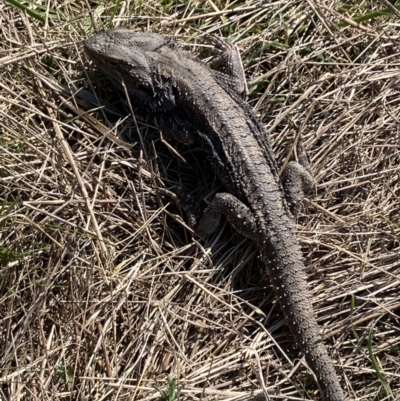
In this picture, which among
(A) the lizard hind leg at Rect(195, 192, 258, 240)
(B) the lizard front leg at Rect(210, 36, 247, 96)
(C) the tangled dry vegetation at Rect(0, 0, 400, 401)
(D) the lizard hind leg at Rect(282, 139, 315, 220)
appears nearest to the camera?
(C) the tangled dry vegetation at Rect(0, 0, 400, 401)

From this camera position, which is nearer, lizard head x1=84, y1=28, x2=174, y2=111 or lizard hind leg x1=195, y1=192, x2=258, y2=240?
lizard hind leg x1=195, y1=192, x2=258, y2=240

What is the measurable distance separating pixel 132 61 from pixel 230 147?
0.93 meters

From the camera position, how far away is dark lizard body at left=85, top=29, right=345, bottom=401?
4.33 metres

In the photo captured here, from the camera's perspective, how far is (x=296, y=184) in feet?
15.0

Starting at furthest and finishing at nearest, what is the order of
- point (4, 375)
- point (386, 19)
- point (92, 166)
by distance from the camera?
point (386, 19) → point (92, 166) → point (4, 375)

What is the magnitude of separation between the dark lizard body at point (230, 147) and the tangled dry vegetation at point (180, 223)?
17 cm

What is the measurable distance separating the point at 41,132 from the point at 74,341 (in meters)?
1.43

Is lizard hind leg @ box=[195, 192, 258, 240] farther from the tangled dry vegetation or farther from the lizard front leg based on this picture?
the lizard front leg

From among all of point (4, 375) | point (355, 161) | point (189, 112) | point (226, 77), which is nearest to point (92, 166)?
point (189, 112)

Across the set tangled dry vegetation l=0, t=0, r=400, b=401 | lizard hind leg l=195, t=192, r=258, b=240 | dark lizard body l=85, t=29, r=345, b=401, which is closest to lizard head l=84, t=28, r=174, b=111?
dark lizard body l=85, t=29, r=345, b=401

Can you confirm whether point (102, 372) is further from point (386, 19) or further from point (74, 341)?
point (386, 19)

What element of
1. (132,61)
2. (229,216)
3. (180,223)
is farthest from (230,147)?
(132,61)

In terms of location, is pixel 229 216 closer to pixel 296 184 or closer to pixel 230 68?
pixel 296 184

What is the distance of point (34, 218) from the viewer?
441 centimetres
